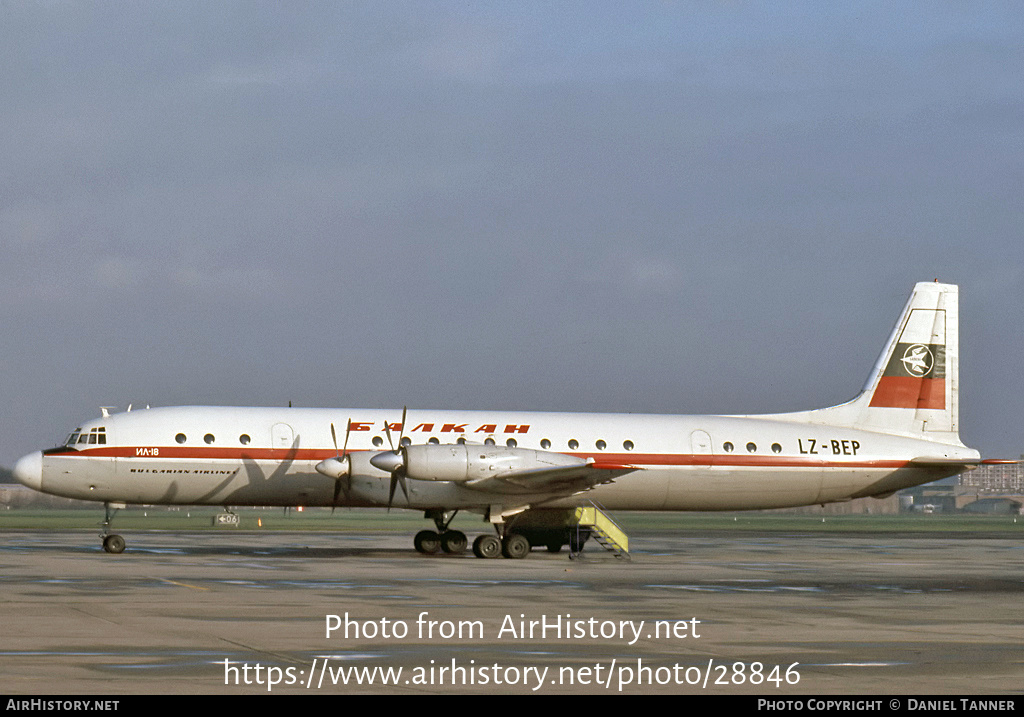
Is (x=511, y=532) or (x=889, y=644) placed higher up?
(x=511, y=532)

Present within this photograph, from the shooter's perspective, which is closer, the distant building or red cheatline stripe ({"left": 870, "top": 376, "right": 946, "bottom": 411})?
red cheatline stripe ({"left": 870, "top": 376, "right": 946, "bottom": 411})

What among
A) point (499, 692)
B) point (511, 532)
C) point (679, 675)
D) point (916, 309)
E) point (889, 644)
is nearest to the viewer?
point (499, 692)

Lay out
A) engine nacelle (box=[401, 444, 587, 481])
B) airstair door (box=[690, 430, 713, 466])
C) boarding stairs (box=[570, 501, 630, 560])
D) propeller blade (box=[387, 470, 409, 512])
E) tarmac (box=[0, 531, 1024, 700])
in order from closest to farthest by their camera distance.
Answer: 1. tarmac (box=[0, 531, 1024, 700])
2. engine nacelle (box=[401, 444, 587, 481])
3. propeller blade (box=[387, 470, 409, 512])
4. boarding stairs (box=[570, 501, 630, 560])
5. airstair door (box=[690, 430, 713, 466])

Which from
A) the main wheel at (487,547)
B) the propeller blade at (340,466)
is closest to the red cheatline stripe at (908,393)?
the main wheel at (487,547)

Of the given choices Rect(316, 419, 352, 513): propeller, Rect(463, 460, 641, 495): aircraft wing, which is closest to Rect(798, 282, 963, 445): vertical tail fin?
Rect(463, 460, 641, 495): aircraft wing

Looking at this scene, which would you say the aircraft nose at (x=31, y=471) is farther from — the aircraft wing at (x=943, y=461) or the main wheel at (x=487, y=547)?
the aircraft wing at (x=943, y=461)

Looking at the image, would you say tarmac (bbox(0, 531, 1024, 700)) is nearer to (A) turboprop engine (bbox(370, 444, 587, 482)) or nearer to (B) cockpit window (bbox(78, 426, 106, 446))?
(A) turboprop engine (bbox(370, 444, 587, 482))

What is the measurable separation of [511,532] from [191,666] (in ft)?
76.1

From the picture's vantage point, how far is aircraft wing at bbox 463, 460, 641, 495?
34281 mm

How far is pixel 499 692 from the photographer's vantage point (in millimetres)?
12422

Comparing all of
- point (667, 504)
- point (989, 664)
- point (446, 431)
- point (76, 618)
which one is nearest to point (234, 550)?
Answer: point (446, 431)

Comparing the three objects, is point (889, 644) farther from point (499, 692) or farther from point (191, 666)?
point (191, 666)

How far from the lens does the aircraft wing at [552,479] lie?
112 ft

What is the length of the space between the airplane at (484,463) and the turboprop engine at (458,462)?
0.13 ft
